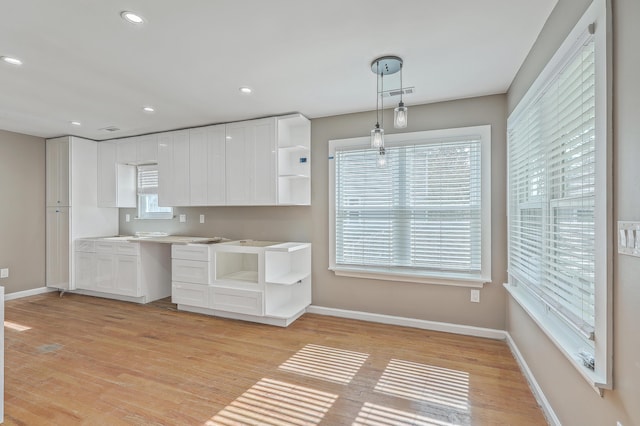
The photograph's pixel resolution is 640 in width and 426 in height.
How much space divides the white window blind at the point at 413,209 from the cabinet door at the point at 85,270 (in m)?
3.72

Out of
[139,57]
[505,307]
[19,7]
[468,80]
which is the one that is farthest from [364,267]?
[19,7]

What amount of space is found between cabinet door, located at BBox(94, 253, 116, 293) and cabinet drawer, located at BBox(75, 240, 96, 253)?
145 millimetres

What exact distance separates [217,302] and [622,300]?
3606 mm

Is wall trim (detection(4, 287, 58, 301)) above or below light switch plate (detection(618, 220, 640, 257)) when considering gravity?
below

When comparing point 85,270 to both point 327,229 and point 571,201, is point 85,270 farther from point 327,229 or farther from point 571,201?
point 571,201

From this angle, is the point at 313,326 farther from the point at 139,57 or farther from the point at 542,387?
the point at 139,57

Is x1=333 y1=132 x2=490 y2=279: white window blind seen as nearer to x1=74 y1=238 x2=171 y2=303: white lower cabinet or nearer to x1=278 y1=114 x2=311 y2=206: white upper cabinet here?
x1=278 y1=114 x2=311 y2=206: white upper cabinet

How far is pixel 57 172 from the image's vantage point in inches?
189

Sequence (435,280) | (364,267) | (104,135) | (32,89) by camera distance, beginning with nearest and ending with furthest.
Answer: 1. (32,89)
2. (435,280)
3. (364,267)
4. (104,135)

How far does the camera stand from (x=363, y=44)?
2.20 m

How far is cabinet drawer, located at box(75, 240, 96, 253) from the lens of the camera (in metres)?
4.64

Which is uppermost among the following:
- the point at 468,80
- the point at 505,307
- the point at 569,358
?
the point at 468,80

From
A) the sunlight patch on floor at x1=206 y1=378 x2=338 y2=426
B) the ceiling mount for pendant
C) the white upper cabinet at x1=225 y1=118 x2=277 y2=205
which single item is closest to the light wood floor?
the sunlight patch on floor at x1=206 y1=378 x2=338 y2=426

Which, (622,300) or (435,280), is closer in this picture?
(622,300)
